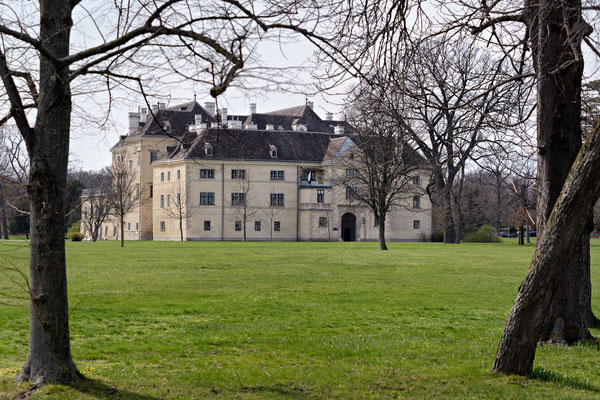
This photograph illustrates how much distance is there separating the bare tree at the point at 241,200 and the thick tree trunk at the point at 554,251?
7465cm

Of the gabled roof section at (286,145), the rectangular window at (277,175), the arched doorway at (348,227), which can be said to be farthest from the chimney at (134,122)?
the arched doorway at (348,227)

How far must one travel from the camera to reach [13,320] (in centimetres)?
1408

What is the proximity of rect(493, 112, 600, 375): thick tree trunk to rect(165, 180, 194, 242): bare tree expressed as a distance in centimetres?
7382

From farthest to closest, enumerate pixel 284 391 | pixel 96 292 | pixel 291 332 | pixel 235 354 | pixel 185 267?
pixel 185 267, pixel 96 292, pixel 291 332, pixel 235 354, pixel 284 391

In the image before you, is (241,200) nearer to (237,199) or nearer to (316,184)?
(237,199)

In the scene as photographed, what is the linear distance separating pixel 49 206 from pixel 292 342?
17.5ft

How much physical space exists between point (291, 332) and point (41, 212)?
632 centimetres

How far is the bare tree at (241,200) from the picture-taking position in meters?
83.3

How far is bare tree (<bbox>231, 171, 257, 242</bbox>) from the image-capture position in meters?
83.3

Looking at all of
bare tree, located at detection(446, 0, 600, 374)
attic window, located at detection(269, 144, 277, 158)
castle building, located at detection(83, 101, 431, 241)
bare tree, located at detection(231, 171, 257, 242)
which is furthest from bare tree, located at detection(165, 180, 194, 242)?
bare tree, located at detection(446, 0, 600, 374)

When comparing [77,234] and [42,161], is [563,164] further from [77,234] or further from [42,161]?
[77,234]

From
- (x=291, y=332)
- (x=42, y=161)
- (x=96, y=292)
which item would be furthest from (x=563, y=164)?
(x=96, y=292)

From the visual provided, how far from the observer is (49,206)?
24.8 ft

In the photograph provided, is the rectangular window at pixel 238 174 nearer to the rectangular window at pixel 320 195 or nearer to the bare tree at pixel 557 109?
the rectangular window at pixel 320 195
